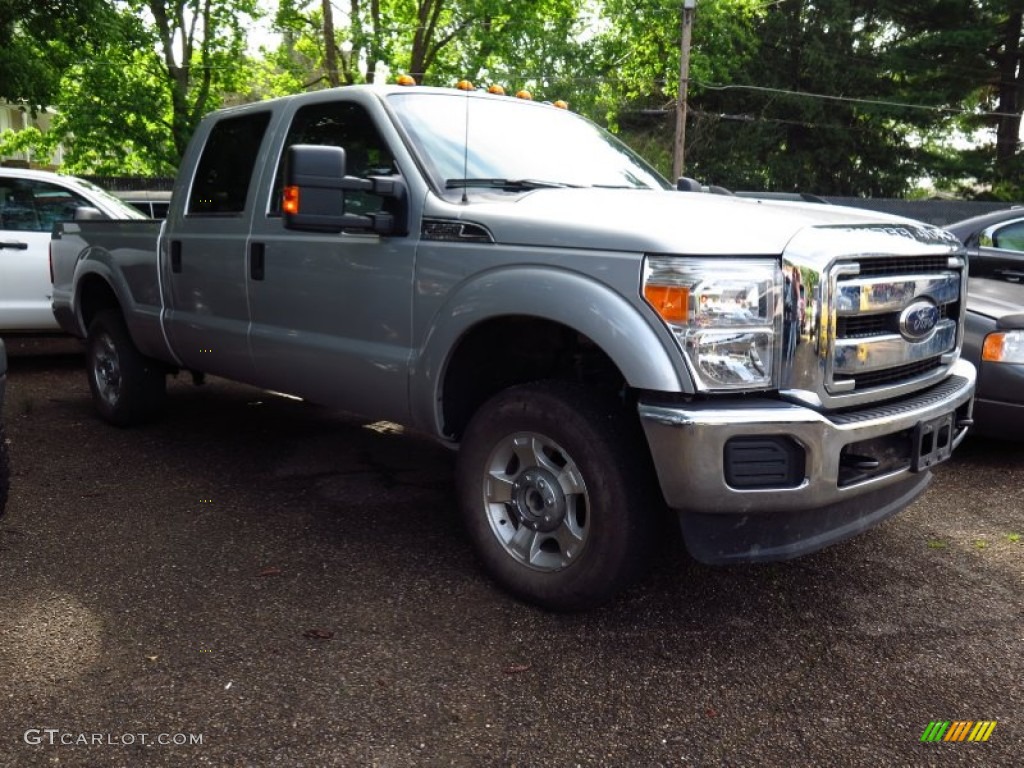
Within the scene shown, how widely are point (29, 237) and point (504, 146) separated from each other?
5.71 m

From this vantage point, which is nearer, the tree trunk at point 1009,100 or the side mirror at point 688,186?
the side mirror at point 688,186

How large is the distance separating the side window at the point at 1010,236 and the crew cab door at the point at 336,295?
460 centimetres

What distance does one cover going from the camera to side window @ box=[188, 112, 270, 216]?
4805 mm

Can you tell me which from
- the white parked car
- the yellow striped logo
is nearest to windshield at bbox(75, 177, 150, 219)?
the white parked car

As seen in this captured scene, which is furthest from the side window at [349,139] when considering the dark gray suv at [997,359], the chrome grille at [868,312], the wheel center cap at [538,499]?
the dark gray suv at [997,359]

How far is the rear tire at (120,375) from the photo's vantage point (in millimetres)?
5902

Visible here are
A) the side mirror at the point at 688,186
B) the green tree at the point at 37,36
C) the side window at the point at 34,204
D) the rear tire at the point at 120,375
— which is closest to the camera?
the side mirror at the point at 688,186

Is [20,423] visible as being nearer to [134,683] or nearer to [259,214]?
[259,214]

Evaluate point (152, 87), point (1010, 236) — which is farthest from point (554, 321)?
point (152, 87)

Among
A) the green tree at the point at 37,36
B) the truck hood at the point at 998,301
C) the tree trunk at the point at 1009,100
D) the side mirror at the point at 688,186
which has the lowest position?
the truck hood at the point at 998,301

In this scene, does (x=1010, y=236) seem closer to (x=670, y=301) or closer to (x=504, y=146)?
(x=504, y=146)

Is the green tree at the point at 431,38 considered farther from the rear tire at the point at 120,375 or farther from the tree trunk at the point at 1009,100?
the rear tire at the point at 120,375

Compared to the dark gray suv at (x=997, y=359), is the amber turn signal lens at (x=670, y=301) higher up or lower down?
higher up

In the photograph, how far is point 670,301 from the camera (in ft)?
9.66
